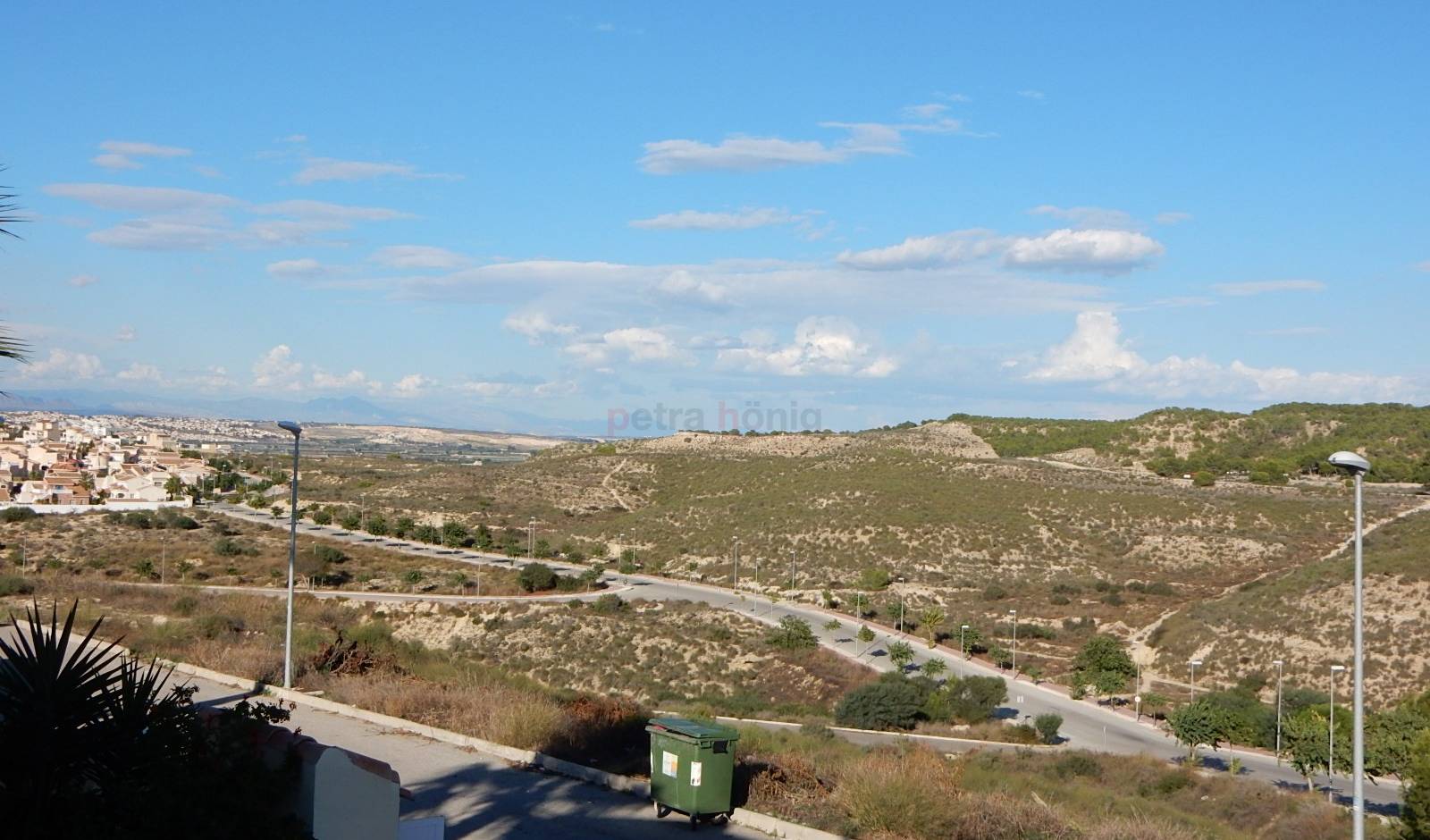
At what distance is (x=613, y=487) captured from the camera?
86.3 m

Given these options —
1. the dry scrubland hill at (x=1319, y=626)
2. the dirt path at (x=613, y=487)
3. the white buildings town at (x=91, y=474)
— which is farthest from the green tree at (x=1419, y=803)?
the dirt path at (x=613, y=487)

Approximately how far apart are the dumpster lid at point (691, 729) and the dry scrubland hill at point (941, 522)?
28.2 metres

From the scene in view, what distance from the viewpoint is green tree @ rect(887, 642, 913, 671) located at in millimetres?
35531

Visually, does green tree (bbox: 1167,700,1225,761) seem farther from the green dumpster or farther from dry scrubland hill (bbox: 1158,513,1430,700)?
the green dumpster

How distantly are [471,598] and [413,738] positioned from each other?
92.8 ft

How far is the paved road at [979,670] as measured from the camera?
26.5 m

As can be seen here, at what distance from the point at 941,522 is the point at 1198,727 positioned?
3614cm

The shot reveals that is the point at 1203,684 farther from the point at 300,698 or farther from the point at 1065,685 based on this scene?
the point at 300,698

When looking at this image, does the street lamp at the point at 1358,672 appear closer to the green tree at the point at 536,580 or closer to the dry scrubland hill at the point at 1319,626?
the dry scrubland hill at the point at 1319,626

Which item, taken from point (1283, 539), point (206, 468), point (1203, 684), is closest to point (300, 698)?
point (1203, 684)

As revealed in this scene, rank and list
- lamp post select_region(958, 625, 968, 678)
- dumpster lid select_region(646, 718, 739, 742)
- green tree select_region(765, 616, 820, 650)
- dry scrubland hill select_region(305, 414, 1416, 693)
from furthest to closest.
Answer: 1. dry scrubland hill select_region(305, 414, 1416, 693)
2. lamp post select_region(958, 625, 968, 678)
3. green tree select_region(765, 616, 820, 650)
4. dumpster lid select_region(646, 718, 739, 742)

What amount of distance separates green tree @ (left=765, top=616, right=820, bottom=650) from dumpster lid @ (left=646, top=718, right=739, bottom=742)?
23914 millimetres

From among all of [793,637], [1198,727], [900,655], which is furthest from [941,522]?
[1198,727]

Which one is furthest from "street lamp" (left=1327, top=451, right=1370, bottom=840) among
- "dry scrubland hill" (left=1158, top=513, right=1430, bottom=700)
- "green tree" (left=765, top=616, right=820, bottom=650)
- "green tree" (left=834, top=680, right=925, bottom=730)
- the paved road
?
"green tree" (left=765, top=616, right=820, bottom=650)
